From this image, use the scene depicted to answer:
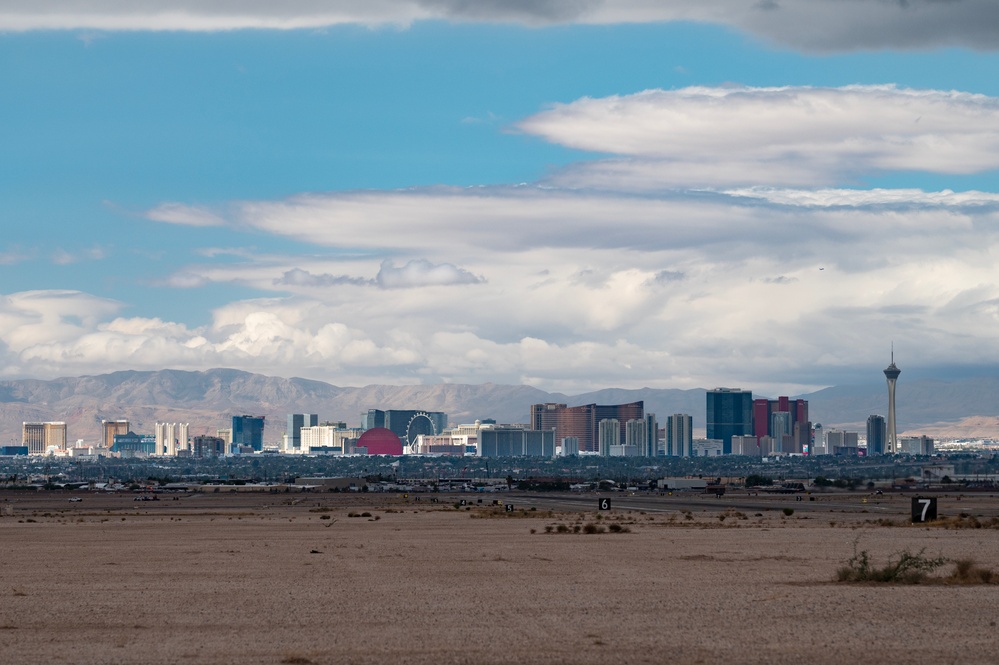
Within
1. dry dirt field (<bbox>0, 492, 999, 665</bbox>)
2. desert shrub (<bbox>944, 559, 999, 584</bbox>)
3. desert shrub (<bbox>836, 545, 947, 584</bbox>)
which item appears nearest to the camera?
dry dirt field (<bbox>0, 492, 999, 665</bbox>)

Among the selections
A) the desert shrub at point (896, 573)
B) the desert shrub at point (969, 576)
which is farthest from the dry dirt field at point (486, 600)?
the desert shrub at point (969, 576)

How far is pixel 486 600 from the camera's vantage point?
36.8 m

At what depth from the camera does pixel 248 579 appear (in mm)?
44000

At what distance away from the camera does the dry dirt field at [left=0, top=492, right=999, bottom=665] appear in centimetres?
2719

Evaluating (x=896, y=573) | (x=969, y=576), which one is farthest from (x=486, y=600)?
(x=969, y=576)

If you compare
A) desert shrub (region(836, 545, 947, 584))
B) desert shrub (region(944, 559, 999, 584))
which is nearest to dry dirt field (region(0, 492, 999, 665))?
desert shrub (region(836, 545, 947, 584))

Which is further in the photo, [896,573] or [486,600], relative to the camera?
[896,573]

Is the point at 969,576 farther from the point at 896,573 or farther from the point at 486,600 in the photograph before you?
the point at 486,600

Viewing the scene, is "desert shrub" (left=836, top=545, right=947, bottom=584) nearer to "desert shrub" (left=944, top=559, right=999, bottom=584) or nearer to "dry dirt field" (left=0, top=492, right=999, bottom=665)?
"desert shrub" (left=944, top=559, right=999, bottom=584)

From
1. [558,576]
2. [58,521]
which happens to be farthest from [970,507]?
[558,576]

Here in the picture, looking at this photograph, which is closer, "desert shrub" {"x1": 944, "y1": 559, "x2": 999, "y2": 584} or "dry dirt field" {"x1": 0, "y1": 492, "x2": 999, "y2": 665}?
"dry dirt field" {"x1": 0, "y1": 492, "x2": 999, "y2": 665}

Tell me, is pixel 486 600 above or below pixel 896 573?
below

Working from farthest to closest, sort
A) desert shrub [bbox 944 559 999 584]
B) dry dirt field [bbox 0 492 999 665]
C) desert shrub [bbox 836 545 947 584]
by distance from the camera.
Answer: desert shrub [bbox 944 559 999 584] < desert shrub [bbox 836 545 947 584] < dry dirt field [bbox 0 492 999 665]

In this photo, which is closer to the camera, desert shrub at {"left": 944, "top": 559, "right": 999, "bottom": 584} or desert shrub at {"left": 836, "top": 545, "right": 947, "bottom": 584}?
desert shrub at {"left": 836, "top": 545, "right": 947, "bottom": 584}
